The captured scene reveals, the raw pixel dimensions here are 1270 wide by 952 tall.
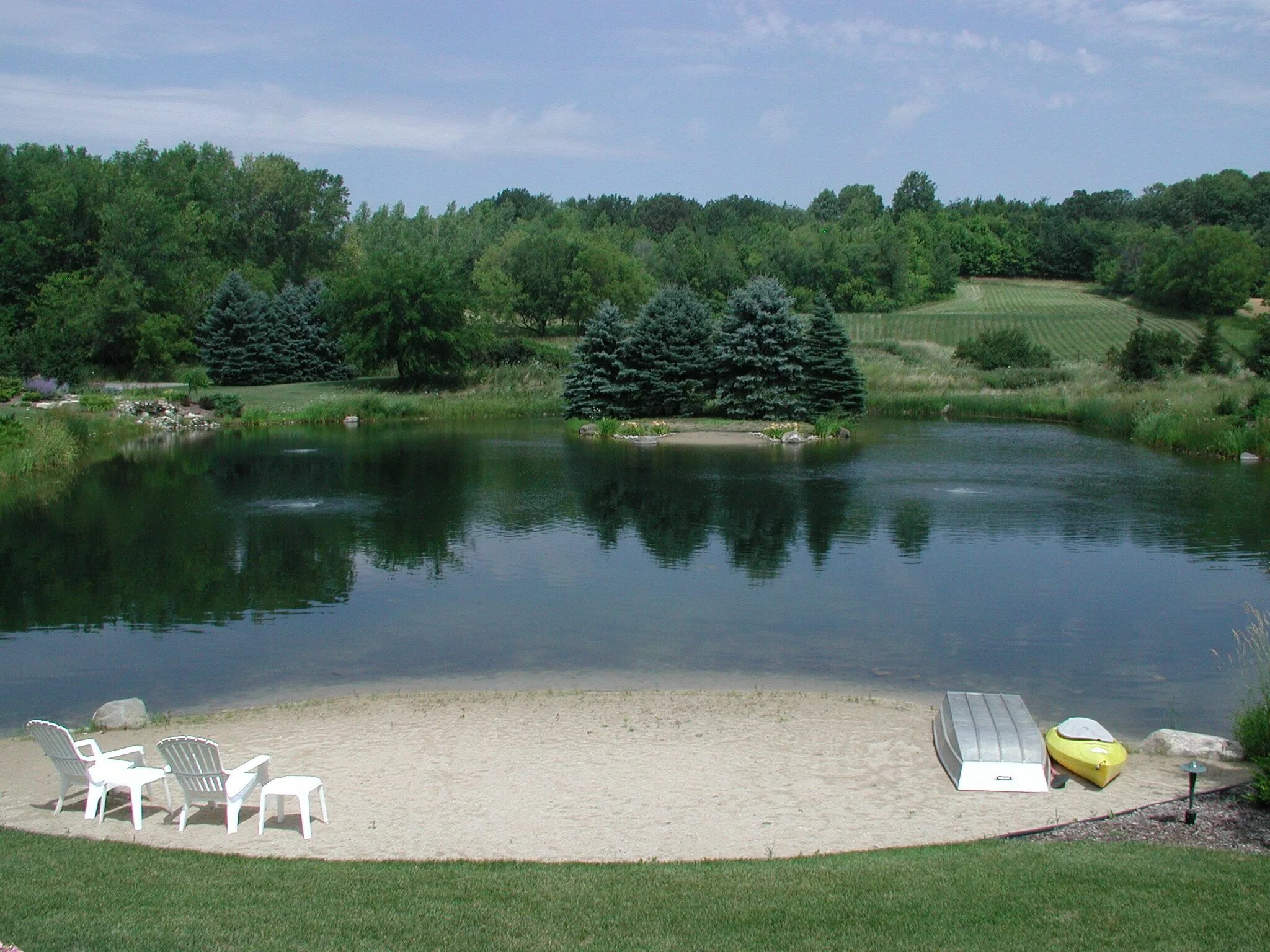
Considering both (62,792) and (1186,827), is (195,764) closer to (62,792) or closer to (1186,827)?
(62,792)

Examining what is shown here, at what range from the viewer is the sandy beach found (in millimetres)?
7426

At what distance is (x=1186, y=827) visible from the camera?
24.3 ft

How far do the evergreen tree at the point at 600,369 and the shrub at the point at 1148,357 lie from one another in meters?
22.3

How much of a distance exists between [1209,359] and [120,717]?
49.4m

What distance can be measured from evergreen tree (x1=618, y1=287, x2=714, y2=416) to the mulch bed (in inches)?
Result: 1459

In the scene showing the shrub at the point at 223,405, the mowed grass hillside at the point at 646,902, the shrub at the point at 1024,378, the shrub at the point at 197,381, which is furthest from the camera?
the shrub at the point at 1024,378

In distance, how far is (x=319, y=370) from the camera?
5881 centimetres

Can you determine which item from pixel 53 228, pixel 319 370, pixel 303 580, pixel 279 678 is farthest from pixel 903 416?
pixel 53 228

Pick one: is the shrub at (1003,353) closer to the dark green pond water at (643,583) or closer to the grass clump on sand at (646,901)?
the dark green pond water at (643,583)

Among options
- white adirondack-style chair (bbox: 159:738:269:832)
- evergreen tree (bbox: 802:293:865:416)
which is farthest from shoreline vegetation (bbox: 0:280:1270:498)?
white adirondack-style chair (bbox: 159:738:269:832)

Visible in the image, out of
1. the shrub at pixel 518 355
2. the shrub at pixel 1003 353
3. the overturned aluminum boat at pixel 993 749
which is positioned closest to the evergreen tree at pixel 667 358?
the shrub at pixel 518 355

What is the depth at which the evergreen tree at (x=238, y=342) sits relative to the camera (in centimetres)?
5659

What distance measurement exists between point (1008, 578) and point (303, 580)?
35.0ft

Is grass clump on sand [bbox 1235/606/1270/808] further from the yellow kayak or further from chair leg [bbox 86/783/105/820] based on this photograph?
chair leg [bbox 86/783/105/820]
